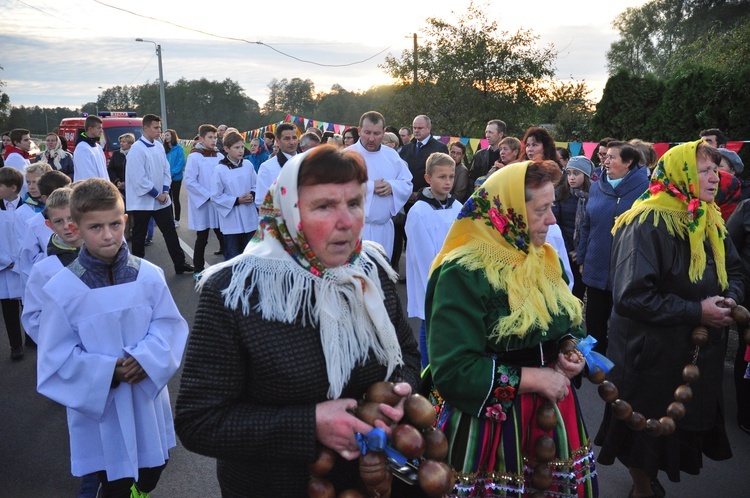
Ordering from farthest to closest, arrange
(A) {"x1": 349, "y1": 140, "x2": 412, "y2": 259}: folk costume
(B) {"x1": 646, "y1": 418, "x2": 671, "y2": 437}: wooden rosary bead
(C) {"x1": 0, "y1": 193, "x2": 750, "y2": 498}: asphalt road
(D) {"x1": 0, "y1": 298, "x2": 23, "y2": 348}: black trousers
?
(A) {"x1": 349, "y1": 140, "x2": 412, "y2": 259}: folk costume → (D) {"x1": 0, "y1": 298, "x2": 23, "y2": 348}: black trousers → (C) {"x1": 0, "y1": 193, "x2": 750, "y2": 498}: asphalt road → (B) {"x1": 646, "y1": 418, "x2": 671, "y2": 437}: wooden rosary bead

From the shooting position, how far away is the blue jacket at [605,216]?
555 centimetres

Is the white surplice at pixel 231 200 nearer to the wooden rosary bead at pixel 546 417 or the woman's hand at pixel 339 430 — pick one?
the wooden rosary bead at pixel 546 417

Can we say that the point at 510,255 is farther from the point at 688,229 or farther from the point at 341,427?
the point at 688,229

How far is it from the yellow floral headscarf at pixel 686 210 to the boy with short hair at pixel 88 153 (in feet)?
30.0

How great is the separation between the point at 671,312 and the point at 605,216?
8.00 ft

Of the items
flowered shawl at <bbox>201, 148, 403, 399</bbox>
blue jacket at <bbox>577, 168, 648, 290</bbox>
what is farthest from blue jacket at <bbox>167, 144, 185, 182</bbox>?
flowered shawl at <bbox>201, 148, 403, 399</bbox>

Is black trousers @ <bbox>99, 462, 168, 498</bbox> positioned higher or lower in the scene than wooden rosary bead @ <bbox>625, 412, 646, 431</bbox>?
lower

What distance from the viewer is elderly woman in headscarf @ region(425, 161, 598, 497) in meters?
2.43

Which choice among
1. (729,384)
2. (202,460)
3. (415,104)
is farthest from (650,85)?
(202,460)

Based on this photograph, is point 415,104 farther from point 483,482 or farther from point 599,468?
point 483,482

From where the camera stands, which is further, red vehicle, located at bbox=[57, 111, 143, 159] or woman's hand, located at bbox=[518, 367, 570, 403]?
red vehicle, located at bbox=[57, 111, 143, 159]

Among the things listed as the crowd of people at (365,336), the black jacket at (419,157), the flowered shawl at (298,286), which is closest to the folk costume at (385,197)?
the black jacket at (419,157)

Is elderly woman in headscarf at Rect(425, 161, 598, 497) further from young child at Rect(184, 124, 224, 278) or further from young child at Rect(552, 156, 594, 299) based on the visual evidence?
young child at Rect(184, 124, 224, 278)

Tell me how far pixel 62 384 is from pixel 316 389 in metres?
1.63
